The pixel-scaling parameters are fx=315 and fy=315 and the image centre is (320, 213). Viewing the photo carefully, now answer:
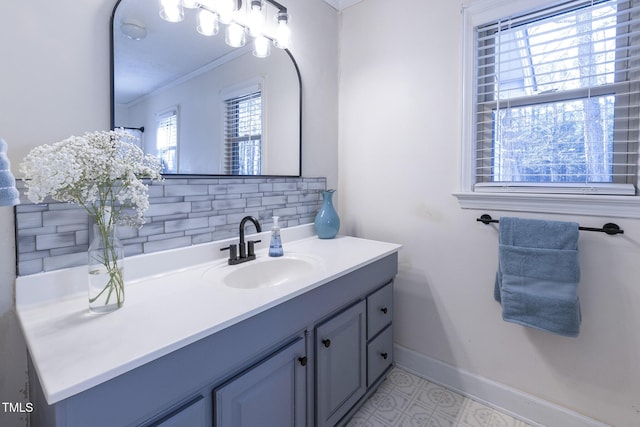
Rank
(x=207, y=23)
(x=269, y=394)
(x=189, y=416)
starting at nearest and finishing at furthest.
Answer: (x=189, y=416) < (x=269, y=394) < (x=207, y=23)

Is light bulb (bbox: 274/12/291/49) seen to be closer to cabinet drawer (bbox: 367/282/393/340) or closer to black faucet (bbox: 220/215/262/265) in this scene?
black faucet (bbox: 220/215/262/265)

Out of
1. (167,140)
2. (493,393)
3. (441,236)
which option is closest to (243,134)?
(167,140)

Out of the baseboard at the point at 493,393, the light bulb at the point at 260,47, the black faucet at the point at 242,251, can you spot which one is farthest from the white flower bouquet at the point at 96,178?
the baseboard at the point at 493,393

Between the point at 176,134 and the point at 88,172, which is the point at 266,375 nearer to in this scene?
the point at 88,172

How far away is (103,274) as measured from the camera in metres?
0.92

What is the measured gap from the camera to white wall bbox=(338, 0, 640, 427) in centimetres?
134

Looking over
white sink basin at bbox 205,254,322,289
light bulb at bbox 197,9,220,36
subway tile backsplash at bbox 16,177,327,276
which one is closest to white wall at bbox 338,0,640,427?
subway tile backsplash at bbox 16,177,327,276

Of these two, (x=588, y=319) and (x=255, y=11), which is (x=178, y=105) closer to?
(x=255, y=11)

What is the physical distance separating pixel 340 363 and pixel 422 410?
2.03 ft

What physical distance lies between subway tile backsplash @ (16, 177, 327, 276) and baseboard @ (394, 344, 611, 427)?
→ 1.07 meters

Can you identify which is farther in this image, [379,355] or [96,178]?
[379,355]

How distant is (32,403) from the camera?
996mm

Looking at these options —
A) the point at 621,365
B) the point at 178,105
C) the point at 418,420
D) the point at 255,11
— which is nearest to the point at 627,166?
the point at 621,365

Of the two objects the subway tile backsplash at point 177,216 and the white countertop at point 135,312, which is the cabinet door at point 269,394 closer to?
the white countertop at point 135,312
